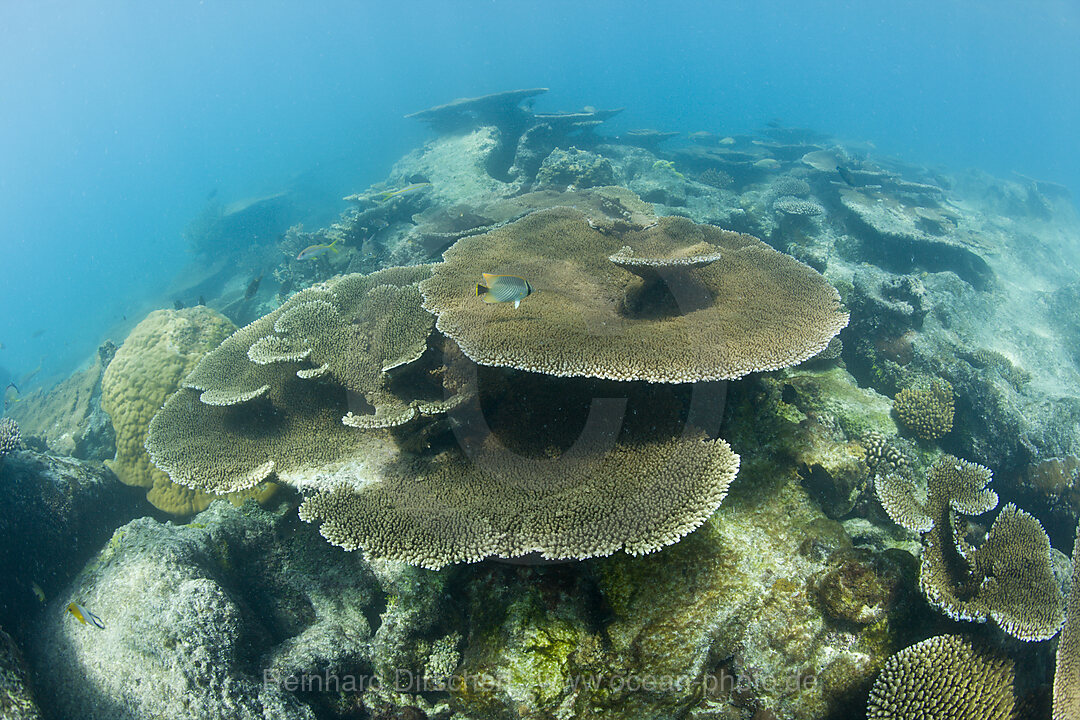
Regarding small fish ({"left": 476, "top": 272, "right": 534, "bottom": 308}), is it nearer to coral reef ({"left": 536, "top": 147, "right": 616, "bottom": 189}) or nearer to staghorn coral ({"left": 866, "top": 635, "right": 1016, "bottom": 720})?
staghorn coral ({"left": 866, "top": 635, "right": 1016, "bottom": 720})

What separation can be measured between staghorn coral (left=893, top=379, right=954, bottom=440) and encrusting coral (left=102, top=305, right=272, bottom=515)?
8.92 metres

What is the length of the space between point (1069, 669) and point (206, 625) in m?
6.28

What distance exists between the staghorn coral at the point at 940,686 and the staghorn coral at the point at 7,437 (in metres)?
8.26

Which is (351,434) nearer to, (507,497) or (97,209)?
(507,497)

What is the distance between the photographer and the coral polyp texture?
3209 millimetres

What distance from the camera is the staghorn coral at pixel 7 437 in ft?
15.7

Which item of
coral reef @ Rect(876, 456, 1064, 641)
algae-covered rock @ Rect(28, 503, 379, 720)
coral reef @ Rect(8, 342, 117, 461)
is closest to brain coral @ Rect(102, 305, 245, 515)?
algae-covered rock @ Rect(28, 503, 379, 720)

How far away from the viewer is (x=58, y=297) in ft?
193

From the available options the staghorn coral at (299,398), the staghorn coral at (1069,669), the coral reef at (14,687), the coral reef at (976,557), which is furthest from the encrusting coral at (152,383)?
the staghorn coral at (1069,669)

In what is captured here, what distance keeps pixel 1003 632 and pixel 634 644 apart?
276cm

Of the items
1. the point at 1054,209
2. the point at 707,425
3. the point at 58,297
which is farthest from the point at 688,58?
the point at 707,425

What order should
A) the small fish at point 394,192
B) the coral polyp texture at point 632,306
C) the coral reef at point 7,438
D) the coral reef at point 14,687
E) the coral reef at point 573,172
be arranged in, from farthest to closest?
the coral reef at point 573,172, the small fish at point 394,192, the coral reef at point 7,438, the coral polyp texture at point 632,306, the coral reef at point 14,687

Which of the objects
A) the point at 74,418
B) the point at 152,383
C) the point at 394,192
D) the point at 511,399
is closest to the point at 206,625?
the point at 511,399

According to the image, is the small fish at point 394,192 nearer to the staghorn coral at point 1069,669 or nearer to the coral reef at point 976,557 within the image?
the coral reef at point 976,557
